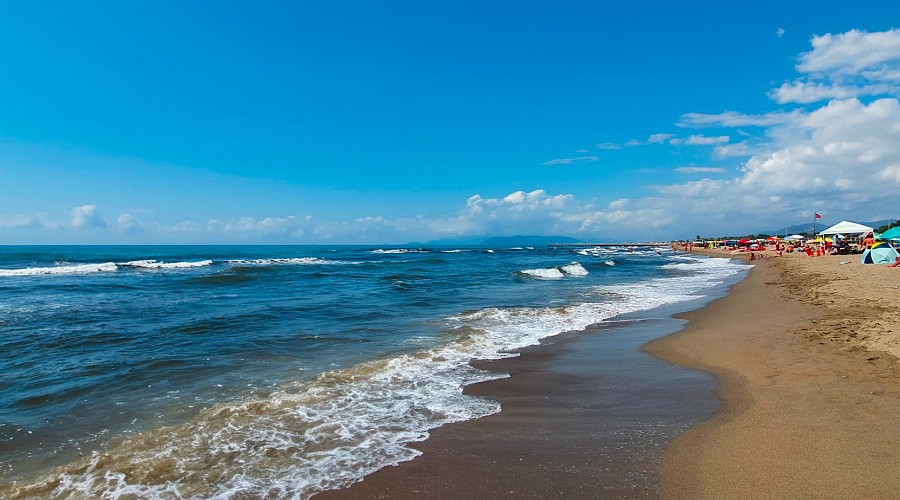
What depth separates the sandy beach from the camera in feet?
12.0

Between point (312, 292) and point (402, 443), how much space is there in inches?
623

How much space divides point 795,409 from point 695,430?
1372 mm

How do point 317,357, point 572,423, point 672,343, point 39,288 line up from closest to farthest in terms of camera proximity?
point 572,423 → point 317,357 → point 672,343 → point 39,288

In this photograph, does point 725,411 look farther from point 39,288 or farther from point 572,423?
point 39,288

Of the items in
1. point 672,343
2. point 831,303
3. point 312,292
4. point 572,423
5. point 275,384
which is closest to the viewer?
point 572,423

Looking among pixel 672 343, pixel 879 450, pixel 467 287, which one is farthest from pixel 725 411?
pixel 467 287

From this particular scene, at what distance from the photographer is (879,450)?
391 cm

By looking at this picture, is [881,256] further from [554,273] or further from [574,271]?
[554,273]

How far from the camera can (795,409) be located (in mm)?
5039

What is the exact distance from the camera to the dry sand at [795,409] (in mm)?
3578

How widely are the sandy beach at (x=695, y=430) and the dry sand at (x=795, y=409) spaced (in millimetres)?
16

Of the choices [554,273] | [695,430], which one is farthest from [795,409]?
[554,273]

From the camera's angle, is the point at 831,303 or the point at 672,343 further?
the point at 831,303

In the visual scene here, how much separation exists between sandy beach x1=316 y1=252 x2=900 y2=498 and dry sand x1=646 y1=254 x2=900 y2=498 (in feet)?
0.05
